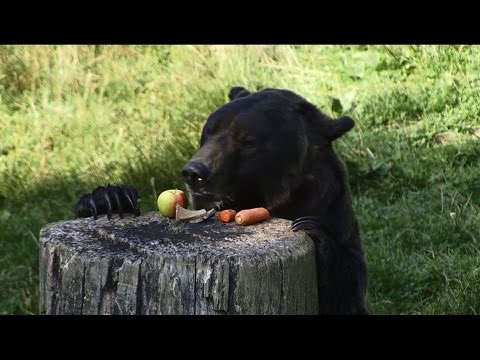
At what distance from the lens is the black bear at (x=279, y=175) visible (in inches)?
169

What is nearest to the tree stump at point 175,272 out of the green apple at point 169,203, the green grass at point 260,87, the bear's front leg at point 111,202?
the green apple at point 169,203

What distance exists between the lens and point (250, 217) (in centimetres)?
395

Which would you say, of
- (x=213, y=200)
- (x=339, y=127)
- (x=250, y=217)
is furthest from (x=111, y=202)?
(x=339, y=127)

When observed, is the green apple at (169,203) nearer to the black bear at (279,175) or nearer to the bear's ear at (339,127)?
the black bear at (279,175)

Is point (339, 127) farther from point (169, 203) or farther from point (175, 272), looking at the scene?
point (175, 272)

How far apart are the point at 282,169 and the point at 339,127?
49 cm

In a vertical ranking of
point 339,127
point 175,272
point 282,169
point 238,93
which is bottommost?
point 175,272

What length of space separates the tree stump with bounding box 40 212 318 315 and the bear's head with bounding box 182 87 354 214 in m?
0.72

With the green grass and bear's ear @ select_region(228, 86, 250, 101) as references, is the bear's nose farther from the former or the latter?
→ the green grass

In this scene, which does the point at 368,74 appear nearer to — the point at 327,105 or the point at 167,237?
the point at 327,105

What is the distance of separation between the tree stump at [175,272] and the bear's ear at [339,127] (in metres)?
1.33

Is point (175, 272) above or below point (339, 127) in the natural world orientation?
below

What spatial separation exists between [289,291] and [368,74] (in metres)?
5.73

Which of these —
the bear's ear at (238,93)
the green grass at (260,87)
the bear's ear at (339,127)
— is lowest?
the green grass at (260,87)
